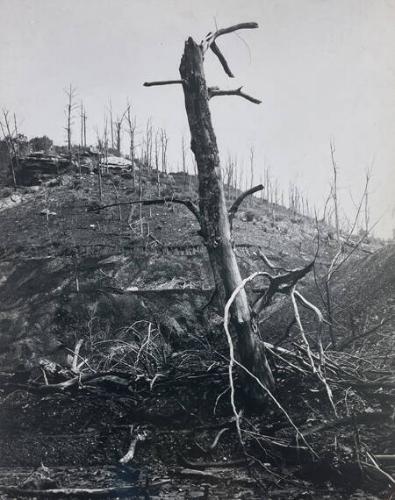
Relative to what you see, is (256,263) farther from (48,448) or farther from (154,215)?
(48,448)

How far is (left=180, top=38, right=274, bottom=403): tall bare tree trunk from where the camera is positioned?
383cm

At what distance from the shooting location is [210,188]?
12.8 ft

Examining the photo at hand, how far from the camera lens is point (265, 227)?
36.1 metres

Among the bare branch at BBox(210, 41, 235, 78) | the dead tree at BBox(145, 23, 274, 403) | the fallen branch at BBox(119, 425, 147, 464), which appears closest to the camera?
the fallen branch at BBox(119, 425, 147, 464)

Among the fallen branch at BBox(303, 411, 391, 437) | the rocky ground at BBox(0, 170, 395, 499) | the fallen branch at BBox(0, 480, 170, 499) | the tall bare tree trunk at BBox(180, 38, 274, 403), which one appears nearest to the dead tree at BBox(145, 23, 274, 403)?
the tall bare tree trunk at BBox(180, 38, 274, 403)

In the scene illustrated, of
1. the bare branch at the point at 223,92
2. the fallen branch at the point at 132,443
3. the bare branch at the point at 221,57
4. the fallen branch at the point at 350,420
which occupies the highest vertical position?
the bare branch at the point at 221,57

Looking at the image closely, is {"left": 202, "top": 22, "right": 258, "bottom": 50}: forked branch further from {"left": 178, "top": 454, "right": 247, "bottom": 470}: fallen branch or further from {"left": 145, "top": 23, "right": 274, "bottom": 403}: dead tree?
{"left": 178, "top": 454, "right": 247, "bottom": 470}: fallen branch

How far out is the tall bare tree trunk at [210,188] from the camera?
12.6 ft

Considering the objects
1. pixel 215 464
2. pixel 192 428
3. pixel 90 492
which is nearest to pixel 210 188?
pixel 192 428

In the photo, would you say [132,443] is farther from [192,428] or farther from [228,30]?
[228,30]

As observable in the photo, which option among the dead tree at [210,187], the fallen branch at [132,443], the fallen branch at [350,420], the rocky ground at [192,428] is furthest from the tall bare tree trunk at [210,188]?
the fallen branch at [132,443]

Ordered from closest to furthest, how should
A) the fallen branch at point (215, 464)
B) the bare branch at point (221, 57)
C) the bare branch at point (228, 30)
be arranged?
1. the fallen branch at point (215, 464)
2. the bare branch at point (228, 30)
3. the bare branch at point (221, 57)

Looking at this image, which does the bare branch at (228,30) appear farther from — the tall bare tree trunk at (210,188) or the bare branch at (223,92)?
the bare branch at (223,92)

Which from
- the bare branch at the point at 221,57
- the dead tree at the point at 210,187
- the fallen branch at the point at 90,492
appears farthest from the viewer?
the bare branch at the point at 221,57
